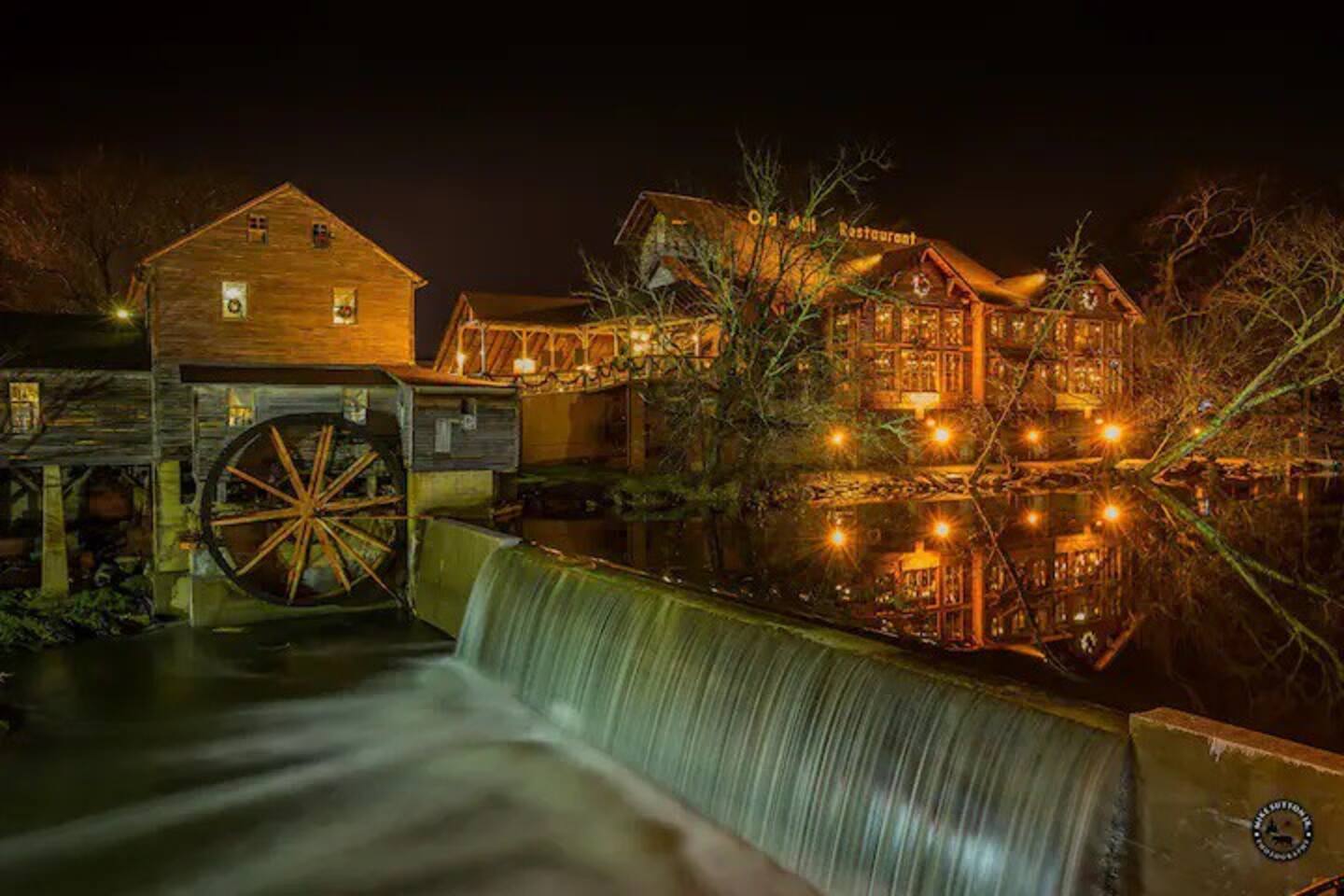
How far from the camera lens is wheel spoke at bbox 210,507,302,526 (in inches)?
687

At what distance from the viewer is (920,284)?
37.7 meters

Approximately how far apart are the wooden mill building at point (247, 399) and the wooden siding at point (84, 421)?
3 cm

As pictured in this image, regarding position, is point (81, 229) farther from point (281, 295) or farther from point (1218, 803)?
point (1218, 803)

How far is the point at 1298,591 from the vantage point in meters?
14.8

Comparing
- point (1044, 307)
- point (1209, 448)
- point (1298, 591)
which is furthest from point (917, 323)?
point (1298, 591)

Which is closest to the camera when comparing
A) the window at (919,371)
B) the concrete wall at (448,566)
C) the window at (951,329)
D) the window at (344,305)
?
the concrete wall at (448,566)

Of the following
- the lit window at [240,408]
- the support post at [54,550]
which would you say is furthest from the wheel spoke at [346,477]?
the support post at [54,550]

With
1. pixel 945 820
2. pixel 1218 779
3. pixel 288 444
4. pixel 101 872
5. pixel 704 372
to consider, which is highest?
pixel 704 372

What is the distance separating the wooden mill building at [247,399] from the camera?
722 inches

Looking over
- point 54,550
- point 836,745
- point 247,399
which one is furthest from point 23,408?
point 836,745

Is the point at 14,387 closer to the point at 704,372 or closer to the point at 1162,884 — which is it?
the point at 704,372

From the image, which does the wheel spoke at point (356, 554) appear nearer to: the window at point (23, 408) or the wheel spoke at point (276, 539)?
the wheel spoke at point (276, 539)

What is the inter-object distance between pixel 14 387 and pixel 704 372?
17798 millimetres

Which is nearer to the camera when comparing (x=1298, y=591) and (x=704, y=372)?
(x=1298, y=591)
